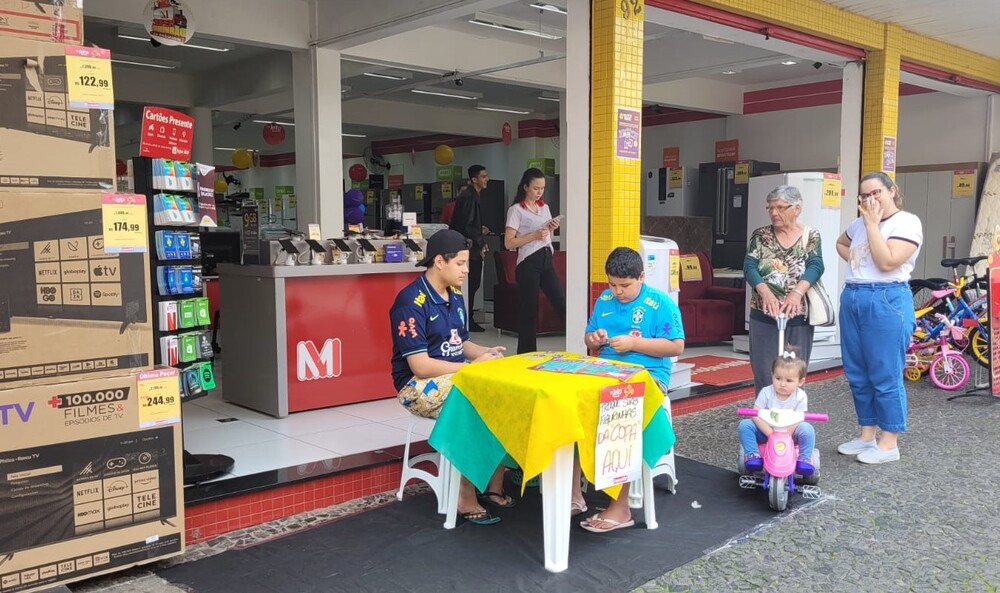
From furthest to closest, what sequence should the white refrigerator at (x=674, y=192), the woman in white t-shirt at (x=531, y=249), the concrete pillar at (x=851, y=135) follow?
the white refrigerator at (x=674, y=192) < the concrete pillar at (x=851, y=135) < the woman in white t-shirt at (x=531, y=249)

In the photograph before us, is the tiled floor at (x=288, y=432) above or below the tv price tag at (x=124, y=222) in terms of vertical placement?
below

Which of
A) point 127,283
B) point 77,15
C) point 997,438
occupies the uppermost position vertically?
point 77,15

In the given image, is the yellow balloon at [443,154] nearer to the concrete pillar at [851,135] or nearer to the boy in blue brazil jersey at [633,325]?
the concrete pillar at [851,135]

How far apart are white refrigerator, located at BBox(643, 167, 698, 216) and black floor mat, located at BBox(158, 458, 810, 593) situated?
27.1 feet

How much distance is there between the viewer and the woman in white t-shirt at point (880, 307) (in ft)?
Result: 13.2

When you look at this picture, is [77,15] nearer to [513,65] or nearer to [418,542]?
[418,542]

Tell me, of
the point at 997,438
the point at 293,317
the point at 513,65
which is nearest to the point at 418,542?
the point at 293,317

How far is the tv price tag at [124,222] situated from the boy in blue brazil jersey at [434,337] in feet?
3.39

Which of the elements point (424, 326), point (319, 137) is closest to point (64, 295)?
point (424, 326)

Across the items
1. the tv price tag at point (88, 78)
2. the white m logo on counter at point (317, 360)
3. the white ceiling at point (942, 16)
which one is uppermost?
the white ceiling at point (942, 16)

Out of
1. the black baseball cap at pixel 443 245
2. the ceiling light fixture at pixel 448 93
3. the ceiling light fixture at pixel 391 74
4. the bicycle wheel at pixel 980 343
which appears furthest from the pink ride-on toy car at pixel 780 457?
the ceiling light fixture at pixel 448 93

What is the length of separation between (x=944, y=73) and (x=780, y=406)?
609 centimetres

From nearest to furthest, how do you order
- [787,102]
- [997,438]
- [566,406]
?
[566,406] → [997,438] → [787,102]

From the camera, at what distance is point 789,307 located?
13.8 feet
